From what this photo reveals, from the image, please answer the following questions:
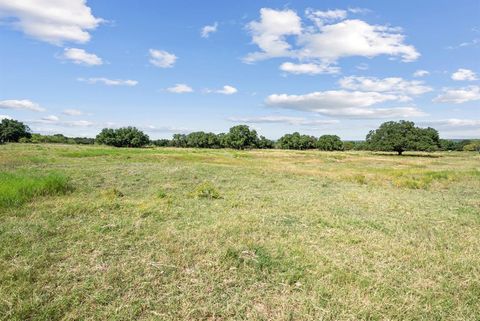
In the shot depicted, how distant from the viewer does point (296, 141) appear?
422ft

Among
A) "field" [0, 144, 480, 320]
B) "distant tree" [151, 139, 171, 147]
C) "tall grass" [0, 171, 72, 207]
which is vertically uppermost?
"distant tree" [151, 139, 171, 147]

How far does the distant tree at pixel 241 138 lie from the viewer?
118312 millimetres

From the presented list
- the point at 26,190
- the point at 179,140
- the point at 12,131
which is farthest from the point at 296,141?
the point at 26,190

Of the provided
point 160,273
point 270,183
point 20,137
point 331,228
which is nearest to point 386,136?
point 270,183

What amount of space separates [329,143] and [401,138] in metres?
58.3

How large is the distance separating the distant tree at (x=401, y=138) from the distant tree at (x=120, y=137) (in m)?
77.0

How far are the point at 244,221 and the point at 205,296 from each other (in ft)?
15.7

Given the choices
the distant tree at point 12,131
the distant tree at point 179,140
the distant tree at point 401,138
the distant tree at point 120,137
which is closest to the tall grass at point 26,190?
the distant tree at point 401,138

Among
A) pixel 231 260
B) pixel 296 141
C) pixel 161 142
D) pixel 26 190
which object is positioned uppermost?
pixel 296 141

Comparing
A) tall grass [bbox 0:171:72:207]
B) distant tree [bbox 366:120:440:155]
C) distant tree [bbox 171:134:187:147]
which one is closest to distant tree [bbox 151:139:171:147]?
distant tree [bbox 171:134:187:147]

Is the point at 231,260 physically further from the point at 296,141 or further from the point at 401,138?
the point at 296,141

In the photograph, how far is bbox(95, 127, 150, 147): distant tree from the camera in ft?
357

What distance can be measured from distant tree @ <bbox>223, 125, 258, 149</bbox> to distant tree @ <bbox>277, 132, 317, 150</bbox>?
50.9ft

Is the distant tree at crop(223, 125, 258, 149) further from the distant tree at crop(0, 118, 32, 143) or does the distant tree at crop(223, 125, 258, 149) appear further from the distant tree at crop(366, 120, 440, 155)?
the distant tree at crop(0, 118, 32, 143)
